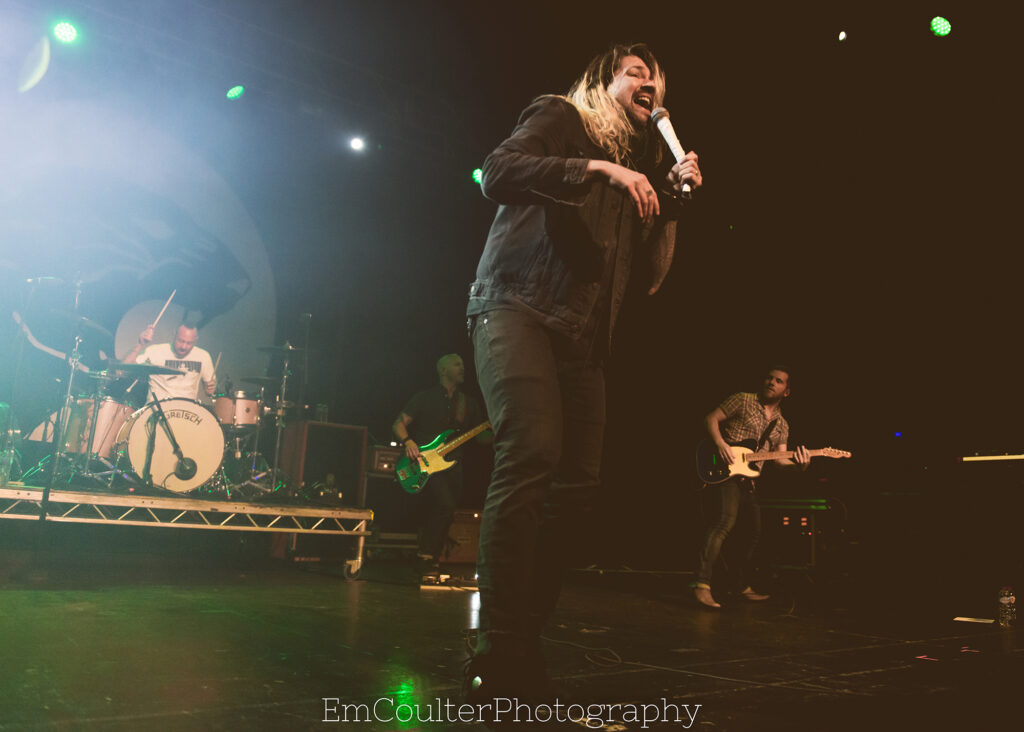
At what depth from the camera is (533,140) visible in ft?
5.96

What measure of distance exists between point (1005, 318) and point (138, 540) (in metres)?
8.79

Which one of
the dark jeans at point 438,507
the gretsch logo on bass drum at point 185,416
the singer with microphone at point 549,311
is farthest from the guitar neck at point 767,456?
the gretsch logo on bass drum at point 185,416

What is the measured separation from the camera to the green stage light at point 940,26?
20.0 feet

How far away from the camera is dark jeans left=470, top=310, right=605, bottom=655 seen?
1638 mm

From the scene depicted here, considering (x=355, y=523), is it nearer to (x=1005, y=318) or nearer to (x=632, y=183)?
(x=632, y=183)

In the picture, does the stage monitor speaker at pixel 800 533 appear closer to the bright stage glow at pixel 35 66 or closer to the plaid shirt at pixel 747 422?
the plaid shirt at pixel 747 422

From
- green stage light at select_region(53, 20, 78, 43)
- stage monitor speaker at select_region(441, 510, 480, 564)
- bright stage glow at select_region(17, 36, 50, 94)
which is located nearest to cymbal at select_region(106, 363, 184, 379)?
stage monitor speaker at select_region(441, 510, 480, 564)

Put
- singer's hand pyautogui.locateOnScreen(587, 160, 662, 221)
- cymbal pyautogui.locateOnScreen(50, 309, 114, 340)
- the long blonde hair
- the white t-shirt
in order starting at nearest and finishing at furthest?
singer's hand pyautogui.locateOnScreen(587, 160, 662, 221) → the long blonde hair → cymbal pyautogui.locateOnScreen(50, 309, 114, 340) → the white t-shirt

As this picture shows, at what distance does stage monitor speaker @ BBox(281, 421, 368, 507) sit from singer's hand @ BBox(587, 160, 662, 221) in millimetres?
5578

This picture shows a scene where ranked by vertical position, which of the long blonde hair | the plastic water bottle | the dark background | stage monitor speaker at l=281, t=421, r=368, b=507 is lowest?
the plastic water bottle

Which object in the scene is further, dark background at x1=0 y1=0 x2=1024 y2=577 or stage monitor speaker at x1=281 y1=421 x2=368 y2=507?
stage monitor speaker at x1=281 y1=421 x2=368 y2=507

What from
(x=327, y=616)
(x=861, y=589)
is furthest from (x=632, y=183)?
(x=861, y=589)

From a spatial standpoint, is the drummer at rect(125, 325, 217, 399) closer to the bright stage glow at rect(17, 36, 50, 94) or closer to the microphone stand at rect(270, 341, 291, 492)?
the microphone stand at rect(270, 341, 291, 492)

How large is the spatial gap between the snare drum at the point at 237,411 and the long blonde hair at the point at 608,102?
500 cm
